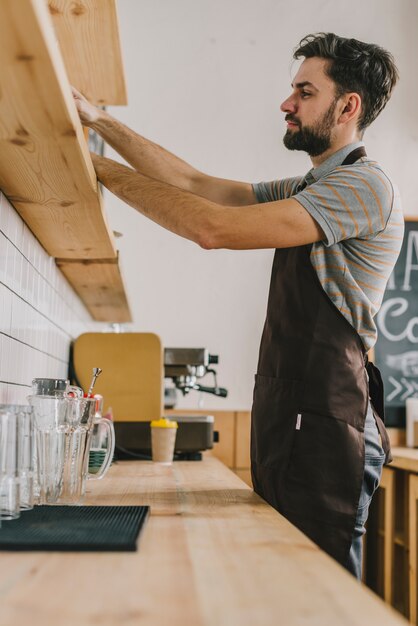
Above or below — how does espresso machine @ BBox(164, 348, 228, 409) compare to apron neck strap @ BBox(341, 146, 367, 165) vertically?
below

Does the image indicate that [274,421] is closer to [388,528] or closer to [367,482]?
[367,482]

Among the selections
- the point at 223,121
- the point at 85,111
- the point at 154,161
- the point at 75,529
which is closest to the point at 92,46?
the point at 85,111

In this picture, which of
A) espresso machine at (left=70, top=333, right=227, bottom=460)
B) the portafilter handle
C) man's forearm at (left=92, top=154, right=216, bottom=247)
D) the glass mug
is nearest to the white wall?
the portafilter handle

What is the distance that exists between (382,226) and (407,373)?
198cm

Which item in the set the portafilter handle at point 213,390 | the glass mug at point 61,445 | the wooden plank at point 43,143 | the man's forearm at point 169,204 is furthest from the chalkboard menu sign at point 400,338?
the glass mug at point 61,445

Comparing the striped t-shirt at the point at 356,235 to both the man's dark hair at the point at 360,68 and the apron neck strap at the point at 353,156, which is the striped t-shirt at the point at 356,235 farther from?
the man's dark hair at the point at 360,68

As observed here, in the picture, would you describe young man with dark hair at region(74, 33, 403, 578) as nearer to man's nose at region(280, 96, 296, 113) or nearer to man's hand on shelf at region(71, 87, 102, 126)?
man's hand on shelf at region(71, 87, 102, 126)

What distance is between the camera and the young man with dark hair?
143cm

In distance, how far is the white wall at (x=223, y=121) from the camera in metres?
3.32

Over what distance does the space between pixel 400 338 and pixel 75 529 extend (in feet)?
8.92

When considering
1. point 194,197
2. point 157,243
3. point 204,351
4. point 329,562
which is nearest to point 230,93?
point 157,243

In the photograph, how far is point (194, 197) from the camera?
150cm

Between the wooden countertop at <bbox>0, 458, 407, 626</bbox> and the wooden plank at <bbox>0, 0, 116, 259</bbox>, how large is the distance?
53 centimetres

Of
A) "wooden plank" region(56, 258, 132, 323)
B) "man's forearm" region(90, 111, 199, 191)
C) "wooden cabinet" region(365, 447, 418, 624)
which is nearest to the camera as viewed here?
"man's forearm" region(90, 111, 199, 191)
